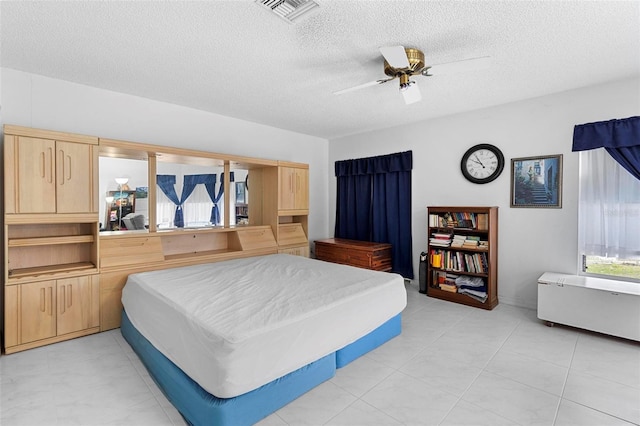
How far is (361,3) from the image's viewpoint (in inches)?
75.8

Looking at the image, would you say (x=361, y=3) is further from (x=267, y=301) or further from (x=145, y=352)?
(x=145, y=352)

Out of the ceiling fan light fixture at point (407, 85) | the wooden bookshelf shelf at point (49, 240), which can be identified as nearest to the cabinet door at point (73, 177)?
the wooden bookshelf shelf at point (49, 240)

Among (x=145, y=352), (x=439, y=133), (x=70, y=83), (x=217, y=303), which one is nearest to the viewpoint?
(x=217, y=303)

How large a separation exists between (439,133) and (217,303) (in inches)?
148

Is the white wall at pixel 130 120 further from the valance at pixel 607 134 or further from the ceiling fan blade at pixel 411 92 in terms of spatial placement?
the valance at pixel 607 134

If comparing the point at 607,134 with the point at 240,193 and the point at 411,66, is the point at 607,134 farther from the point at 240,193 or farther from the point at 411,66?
the point at 240,193

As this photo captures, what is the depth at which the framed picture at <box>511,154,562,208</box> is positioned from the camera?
11.4 feet

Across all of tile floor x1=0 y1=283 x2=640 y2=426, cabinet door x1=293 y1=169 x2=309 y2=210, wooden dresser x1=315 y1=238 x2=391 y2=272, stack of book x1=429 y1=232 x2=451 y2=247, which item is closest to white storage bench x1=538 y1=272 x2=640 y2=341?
tile floor x1=0 y1=283 x2=640 y2=426

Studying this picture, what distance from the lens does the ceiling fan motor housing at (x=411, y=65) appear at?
2.45 meters

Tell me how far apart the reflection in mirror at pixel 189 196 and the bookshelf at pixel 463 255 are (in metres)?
2.89

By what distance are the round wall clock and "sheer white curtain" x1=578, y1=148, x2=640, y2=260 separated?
32.4 inches

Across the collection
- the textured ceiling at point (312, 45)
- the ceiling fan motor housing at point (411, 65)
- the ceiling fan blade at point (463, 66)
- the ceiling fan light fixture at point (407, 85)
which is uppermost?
the textured ceiling at point (312, 45)

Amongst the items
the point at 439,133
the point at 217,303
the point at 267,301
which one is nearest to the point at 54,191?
the point at 217,303

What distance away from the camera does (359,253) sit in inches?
182
